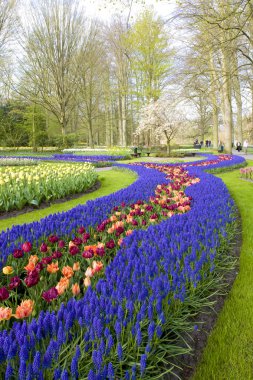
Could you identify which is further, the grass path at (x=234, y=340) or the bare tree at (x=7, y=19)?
the bare tree at (x=7, y=19)

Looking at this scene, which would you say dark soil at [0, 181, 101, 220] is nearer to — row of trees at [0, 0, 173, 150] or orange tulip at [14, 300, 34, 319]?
orange tulip at [14, 300, 34, 319]

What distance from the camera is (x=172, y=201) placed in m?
5.33

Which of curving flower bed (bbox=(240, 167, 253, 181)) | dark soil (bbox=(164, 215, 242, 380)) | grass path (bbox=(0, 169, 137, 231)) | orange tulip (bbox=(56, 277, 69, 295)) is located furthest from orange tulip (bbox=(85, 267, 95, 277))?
curving flower bed (bbox=(240, 167, 253, 181))

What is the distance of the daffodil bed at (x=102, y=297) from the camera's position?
4.78 feet

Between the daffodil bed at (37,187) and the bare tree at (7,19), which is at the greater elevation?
the bare tree at (7,19)

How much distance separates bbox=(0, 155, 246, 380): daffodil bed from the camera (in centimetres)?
146

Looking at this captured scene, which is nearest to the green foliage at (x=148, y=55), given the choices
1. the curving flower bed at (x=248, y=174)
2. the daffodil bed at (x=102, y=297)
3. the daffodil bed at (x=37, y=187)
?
the curving flower bed at (x=248, y=174)

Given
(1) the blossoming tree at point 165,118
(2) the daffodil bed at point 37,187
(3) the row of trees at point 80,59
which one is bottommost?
(2) the daffodil bed at point 37,187

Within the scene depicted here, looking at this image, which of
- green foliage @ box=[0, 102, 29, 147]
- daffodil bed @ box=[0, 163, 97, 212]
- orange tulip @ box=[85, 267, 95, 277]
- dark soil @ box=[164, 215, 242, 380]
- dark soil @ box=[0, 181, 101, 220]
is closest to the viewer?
dark soil @ box=[164, 215, 242, 380]

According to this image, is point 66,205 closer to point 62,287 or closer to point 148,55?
point 62,287

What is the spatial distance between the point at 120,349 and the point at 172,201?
4033 mm

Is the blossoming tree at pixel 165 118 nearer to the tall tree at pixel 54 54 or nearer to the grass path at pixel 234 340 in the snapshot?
the tall tree at pixel 54 54

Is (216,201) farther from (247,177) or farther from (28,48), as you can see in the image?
(28,48)

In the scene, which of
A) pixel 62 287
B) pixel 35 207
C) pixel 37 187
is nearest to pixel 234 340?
pixel 62 287
